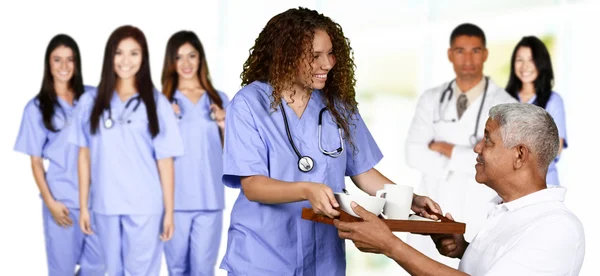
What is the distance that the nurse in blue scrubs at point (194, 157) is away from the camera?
4461 millimetres

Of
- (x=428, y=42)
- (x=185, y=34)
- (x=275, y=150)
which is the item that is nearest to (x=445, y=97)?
(x=428, y=42)

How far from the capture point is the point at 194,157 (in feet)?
14.6

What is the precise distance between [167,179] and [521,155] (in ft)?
8.42

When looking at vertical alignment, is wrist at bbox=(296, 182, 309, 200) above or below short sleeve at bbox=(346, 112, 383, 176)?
below

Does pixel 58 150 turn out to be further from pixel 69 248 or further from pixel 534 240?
pixel 534 240

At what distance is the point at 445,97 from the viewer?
486cm

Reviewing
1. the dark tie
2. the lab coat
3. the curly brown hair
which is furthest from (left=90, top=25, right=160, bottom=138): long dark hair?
the curly brown hair

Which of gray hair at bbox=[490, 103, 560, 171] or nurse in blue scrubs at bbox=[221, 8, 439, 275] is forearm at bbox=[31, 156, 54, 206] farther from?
gray hair at bbox=[490, 103, 560, 171]

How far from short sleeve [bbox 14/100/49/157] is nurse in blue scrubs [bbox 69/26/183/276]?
0.21m

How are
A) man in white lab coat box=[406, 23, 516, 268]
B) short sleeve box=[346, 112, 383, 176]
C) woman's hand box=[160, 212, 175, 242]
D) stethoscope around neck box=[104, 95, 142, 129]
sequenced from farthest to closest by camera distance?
1. man in white lab coat box=[406, 23, 516, 268]
2. woman's hand box=[160, 212, 175, 242]
3. stethoscope around neck box=[104, 95, 142, 129]
4. short sleeve box=[346, 112, 383, 176]

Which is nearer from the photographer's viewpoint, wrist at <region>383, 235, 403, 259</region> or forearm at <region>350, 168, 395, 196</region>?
wrist at <region>383, 235, 403, 259</region>

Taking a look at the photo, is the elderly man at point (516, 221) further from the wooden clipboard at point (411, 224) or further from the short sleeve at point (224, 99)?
the short sleeve at point (224, 99)

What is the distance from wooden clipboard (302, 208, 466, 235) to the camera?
1998 millimetres

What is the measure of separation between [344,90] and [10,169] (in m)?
2.51
